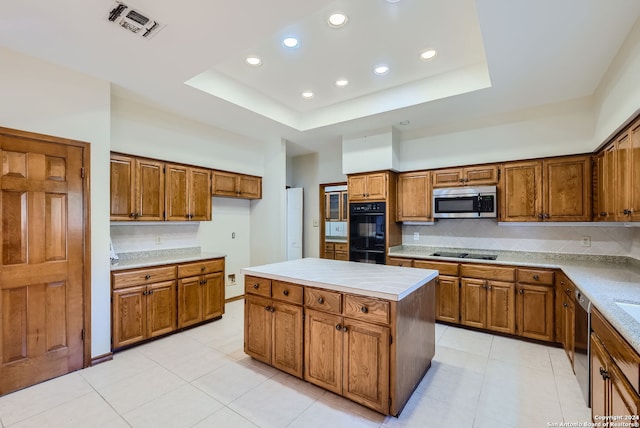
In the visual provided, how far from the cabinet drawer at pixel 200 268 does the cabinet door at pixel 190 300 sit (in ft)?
0.20

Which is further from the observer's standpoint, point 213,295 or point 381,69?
point 213,295

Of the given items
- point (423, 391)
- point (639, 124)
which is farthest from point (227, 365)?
point (639, 124)

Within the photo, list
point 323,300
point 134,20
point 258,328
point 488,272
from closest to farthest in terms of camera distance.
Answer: point 134,20 < point 323,300 < point 258,328 < point 488,272

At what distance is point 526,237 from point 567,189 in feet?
2.37

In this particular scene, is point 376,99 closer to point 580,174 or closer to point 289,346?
point 580,174

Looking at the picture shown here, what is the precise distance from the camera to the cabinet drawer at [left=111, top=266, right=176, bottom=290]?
2959 mm

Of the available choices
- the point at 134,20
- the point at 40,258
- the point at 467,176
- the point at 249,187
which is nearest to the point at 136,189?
the point at 40,258

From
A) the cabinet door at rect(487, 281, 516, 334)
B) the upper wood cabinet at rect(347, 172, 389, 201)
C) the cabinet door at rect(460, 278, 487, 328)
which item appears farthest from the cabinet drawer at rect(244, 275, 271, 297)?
the cabinet door at rect(487, 281, 516, 334)

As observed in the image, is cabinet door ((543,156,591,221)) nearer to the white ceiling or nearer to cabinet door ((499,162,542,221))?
cabinet door ((499,162,542,221))

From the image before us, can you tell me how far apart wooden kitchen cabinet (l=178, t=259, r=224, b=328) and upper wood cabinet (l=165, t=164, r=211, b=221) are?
0.66 meters

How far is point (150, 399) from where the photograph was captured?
7.29 feet

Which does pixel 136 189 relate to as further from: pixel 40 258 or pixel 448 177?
pixel 448 177

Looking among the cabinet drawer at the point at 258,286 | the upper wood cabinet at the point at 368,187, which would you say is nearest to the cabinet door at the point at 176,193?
the cabinet drawer at the point at 258,286

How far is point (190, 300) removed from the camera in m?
3.58
